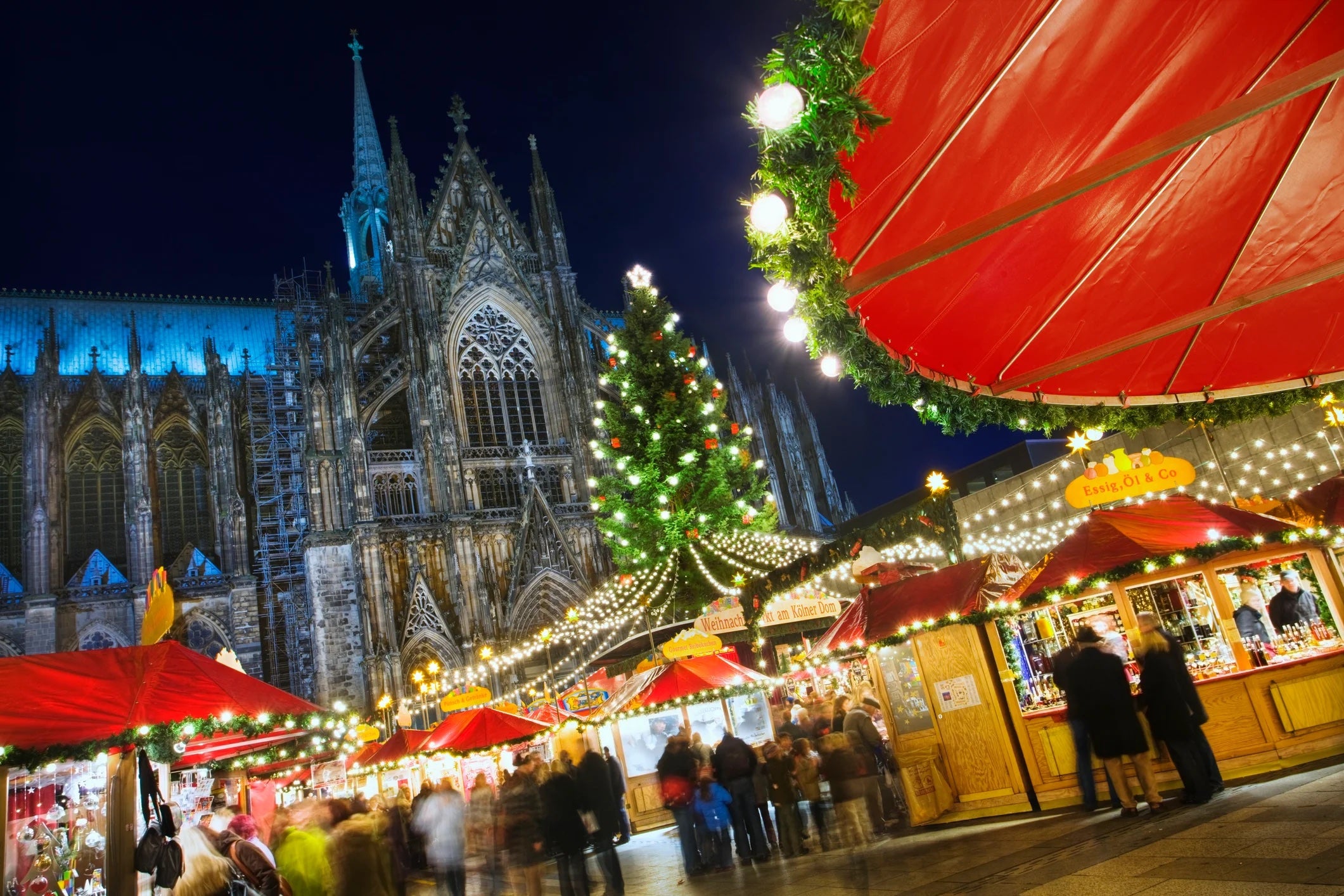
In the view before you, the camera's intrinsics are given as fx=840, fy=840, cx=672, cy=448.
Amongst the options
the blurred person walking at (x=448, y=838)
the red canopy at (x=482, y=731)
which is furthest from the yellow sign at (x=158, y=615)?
the red canopy at (x=482, y=731)

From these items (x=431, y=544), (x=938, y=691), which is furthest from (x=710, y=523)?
(x=431, y=544)

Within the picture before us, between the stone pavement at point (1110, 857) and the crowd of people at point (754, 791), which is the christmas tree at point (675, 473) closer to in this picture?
the crowd of people at point (754, 791)

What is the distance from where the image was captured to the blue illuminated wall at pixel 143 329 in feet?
121

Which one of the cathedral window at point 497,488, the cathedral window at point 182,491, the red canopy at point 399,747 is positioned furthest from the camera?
the cathedral window at point 182,491

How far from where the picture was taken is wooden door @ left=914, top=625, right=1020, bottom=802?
880 cm

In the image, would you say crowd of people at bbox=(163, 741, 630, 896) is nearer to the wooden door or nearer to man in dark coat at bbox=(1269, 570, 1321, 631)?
the wooden door

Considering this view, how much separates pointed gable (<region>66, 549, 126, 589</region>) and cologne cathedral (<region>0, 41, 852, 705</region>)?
89 millimetres

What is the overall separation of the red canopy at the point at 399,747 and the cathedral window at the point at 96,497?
22.4 meters

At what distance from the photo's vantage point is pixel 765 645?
16438 millimetres

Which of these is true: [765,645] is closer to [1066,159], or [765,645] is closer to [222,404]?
[1066,159]

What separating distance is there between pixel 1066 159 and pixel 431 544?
2579 centimetres

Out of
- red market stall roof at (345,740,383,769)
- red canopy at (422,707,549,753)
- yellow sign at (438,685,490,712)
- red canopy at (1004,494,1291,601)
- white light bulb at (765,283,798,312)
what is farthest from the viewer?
red market stall roof at (345,740,383,769)

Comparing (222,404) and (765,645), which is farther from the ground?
(222,404)

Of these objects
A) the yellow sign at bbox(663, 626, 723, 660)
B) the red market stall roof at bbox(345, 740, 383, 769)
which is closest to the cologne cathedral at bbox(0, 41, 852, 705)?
the red market stall roof at bbox(345, 740, 383, 769)
